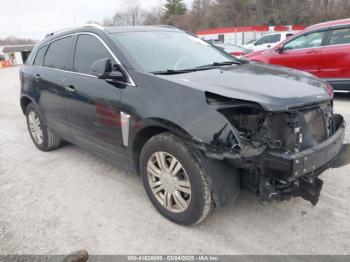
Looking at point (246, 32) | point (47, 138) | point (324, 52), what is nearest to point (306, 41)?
point (324, 52)

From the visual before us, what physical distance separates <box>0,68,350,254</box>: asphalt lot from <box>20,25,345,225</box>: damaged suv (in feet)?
0.80

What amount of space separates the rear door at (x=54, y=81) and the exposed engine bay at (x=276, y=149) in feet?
7.81

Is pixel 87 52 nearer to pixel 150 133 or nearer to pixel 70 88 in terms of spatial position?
pixel 70 88

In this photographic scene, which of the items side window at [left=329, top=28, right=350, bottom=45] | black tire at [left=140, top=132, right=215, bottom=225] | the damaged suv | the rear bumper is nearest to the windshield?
the damaged suv

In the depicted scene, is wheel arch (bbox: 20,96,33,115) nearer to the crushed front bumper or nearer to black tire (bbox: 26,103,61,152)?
black tire (bbox: 26,103,61,152)

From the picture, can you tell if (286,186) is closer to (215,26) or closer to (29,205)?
(29,205)

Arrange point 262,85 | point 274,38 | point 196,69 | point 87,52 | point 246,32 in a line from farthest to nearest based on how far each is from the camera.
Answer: point 246,32
point 274,38
point 87,52
point 196,69
point 262,85

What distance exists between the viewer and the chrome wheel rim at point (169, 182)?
2.64 metres

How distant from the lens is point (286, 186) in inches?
93.3

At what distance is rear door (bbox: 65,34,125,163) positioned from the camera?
3.11 metres

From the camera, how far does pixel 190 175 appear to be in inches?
97.1

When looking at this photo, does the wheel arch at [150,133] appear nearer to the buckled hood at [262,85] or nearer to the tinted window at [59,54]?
the buckled hood at [262,85]

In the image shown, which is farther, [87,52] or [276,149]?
[87,52]

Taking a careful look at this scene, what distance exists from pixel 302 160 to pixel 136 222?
1607 millimetres
